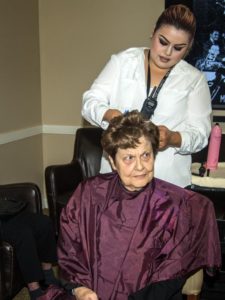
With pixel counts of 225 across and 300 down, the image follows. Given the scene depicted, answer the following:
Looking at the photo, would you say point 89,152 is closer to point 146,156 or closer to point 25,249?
point 25,249

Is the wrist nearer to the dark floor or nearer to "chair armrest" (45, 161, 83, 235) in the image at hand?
the dark floor

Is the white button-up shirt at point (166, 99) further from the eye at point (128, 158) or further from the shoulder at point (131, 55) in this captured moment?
the eye at point (128, 158)

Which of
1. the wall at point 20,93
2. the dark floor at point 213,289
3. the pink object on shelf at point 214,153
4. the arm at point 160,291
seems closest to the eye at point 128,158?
the arm at point 160,291

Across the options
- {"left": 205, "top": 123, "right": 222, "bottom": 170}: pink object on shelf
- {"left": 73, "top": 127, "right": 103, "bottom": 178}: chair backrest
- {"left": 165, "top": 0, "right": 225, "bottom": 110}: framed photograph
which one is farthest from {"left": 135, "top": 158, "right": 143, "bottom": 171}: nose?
Result: {"left": 165, "top": 0, "right": 225, "bottom": 110}: framed photograph

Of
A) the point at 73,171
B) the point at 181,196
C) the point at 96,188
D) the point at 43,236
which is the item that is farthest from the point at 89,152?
the point at 181,196

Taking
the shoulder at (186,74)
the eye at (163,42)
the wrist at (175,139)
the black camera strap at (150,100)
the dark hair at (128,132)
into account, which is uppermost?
the eye at (163,42)

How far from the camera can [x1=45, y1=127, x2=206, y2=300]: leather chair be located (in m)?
2.75

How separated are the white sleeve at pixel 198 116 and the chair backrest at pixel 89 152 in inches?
56.0

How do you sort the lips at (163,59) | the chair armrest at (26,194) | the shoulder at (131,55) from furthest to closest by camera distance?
the chair armrest at (26,194) < the shoulder at (131,55) < the lips at (163,59)

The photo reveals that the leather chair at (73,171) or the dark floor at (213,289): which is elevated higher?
the leather chair at (73,171)

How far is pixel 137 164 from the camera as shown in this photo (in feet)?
4.68

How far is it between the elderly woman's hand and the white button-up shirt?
0.56 meters

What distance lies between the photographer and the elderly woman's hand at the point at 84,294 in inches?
55.6

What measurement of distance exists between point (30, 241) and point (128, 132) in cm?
98
